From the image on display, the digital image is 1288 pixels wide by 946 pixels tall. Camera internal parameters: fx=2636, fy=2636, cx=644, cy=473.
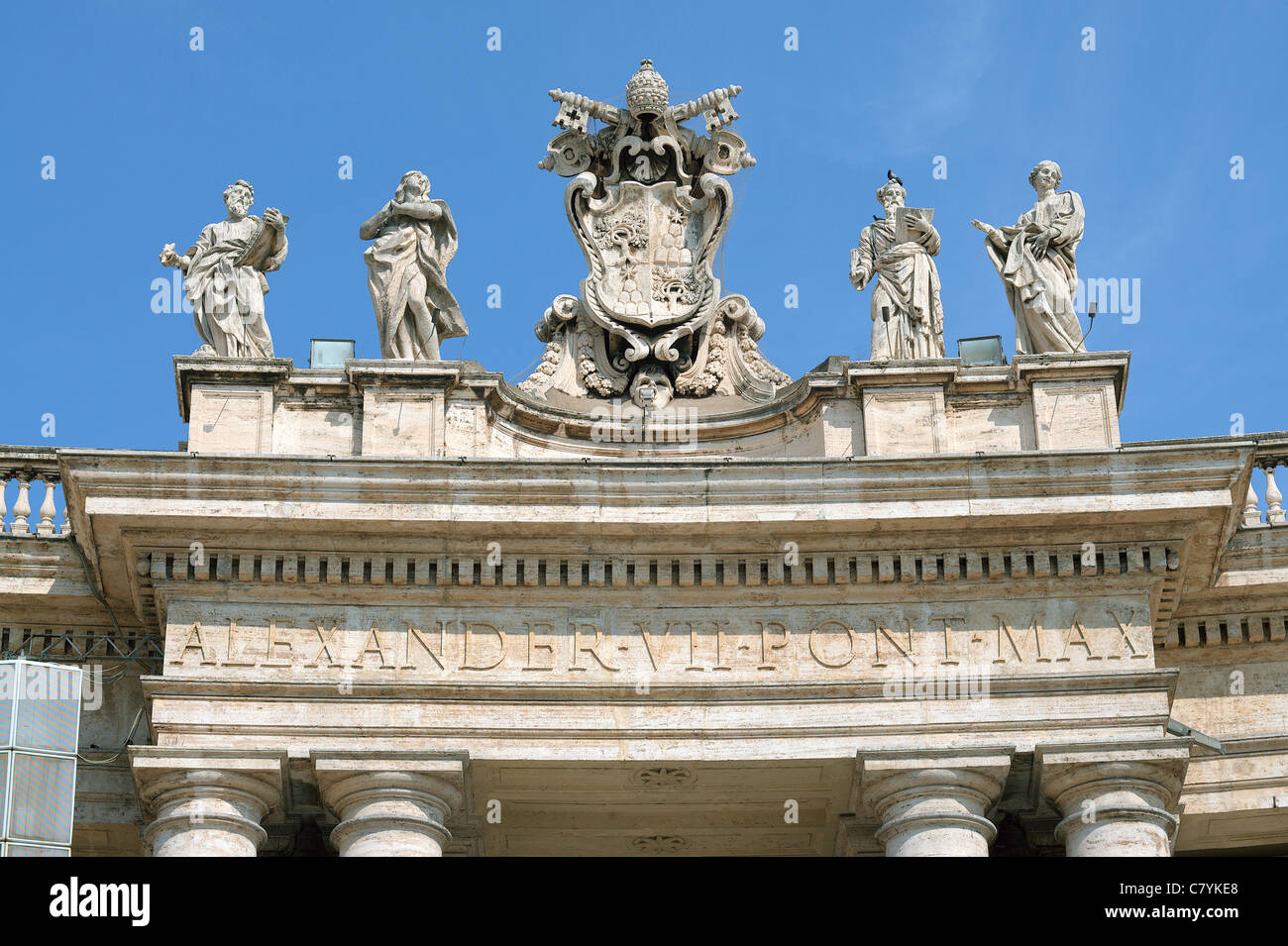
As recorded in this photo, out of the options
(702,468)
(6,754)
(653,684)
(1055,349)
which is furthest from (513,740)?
(1055,349)

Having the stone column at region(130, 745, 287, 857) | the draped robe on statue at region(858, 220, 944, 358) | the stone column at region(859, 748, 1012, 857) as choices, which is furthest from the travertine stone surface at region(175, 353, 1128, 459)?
the stone column at region(130, 745, 287, 857)

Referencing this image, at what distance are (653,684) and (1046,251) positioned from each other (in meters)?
6.57

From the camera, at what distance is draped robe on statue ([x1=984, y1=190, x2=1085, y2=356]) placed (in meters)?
27.5

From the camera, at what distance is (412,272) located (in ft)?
90.6

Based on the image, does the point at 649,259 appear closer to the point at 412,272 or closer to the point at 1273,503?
the point at 412,272

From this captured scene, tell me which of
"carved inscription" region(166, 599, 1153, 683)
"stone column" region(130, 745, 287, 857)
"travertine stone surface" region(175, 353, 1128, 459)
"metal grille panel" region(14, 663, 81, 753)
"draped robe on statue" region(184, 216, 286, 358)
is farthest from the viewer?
"draped robe on statue" region(184, 216, 286, 358)

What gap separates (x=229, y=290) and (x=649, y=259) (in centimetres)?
461

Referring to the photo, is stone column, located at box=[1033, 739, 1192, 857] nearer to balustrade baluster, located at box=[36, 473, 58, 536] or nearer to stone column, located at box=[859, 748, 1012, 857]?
stone column, located at box=[859, 748, 1012, 857]

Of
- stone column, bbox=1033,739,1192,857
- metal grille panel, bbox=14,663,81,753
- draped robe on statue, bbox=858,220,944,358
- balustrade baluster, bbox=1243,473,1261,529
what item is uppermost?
draped robe on statue, bbox=858,220,944,358

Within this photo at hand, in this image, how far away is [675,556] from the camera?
25.8 metres

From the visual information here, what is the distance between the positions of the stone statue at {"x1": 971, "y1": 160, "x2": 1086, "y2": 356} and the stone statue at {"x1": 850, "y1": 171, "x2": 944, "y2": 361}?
27.5 inches

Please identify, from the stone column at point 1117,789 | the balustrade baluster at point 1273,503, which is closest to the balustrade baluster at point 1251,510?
the balustrade baluster at point 1273,503

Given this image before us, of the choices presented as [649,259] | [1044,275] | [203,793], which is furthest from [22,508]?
[1044,275]
